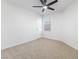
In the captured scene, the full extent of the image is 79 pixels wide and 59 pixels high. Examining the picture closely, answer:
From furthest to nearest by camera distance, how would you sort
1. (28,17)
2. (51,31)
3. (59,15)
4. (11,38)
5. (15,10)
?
(51,31), (59,15), (28,17), (15,10), (11,38)

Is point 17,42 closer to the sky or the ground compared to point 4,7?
closer to the ground

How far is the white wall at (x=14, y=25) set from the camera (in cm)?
374

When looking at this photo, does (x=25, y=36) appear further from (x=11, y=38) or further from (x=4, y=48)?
(x=4, y=48)

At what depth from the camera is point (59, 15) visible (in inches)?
253

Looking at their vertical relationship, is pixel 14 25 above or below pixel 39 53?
above

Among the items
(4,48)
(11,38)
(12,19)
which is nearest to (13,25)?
(12,19)

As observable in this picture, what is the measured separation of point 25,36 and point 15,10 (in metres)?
1.91

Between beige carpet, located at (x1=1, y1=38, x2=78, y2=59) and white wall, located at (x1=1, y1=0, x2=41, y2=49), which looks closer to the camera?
beige carpet, located at (x1=1, y1=38, x2=78, y2=59)

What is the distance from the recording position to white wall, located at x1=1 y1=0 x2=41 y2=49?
3.74 meters

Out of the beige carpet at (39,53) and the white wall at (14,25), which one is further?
the white wall at (14,25)

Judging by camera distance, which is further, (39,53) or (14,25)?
(14,25)

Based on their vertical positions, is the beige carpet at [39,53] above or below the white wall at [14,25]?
below

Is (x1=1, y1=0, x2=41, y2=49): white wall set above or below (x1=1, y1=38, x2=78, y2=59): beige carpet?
above

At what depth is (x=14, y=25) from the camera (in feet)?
14.3
